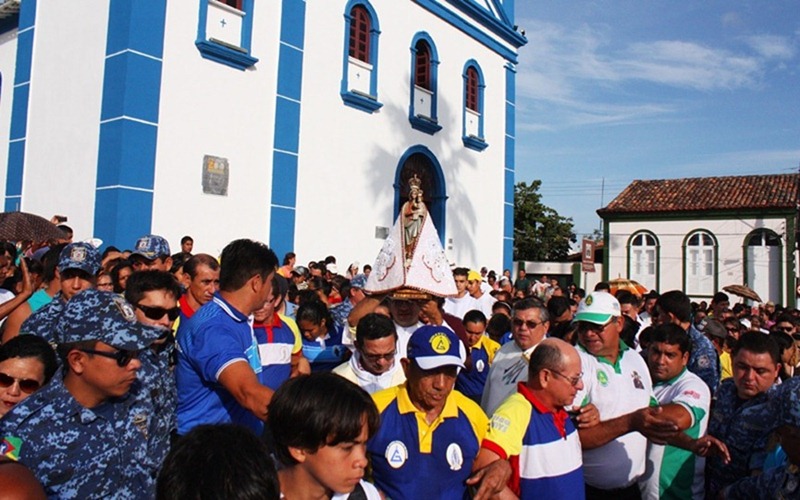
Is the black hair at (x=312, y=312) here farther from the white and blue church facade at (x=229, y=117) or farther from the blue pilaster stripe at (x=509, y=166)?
the blue pilaster stripe at (x=509, y=166)

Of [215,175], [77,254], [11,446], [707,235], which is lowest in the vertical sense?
[11,446]

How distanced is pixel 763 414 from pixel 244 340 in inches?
107

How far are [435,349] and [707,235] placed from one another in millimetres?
30342

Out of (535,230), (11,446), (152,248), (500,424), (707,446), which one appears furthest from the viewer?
(535,230)

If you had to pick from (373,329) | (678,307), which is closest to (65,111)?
(373,329)

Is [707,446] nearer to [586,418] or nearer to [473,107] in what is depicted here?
[586,418]

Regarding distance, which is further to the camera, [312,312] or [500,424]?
[312,312]

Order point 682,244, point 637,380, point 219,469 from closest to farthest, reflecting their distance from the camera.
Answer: point 219,469
point 637,380
point 682,244

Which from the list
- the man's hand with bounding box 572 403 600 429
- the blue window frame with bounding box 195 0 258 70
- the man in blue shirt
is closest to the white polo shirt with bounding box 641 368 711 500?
the man's hand with bounding box 572 403 600 429

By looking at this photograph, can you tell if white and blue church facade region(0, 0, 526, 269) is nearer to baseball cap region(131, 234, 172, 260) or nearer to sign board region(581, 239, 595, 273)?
baseball cap region(131, 234, 172, 260)

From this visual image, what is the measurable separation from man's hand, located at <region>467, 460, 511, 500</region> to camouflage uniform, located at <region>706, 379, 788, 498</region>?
1.32 meters

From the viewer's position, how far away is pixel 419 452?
2996 millimetres

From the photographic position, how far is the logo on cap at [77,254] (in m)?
4.54

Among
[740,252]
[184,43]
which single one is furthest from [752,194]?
[184,43]
